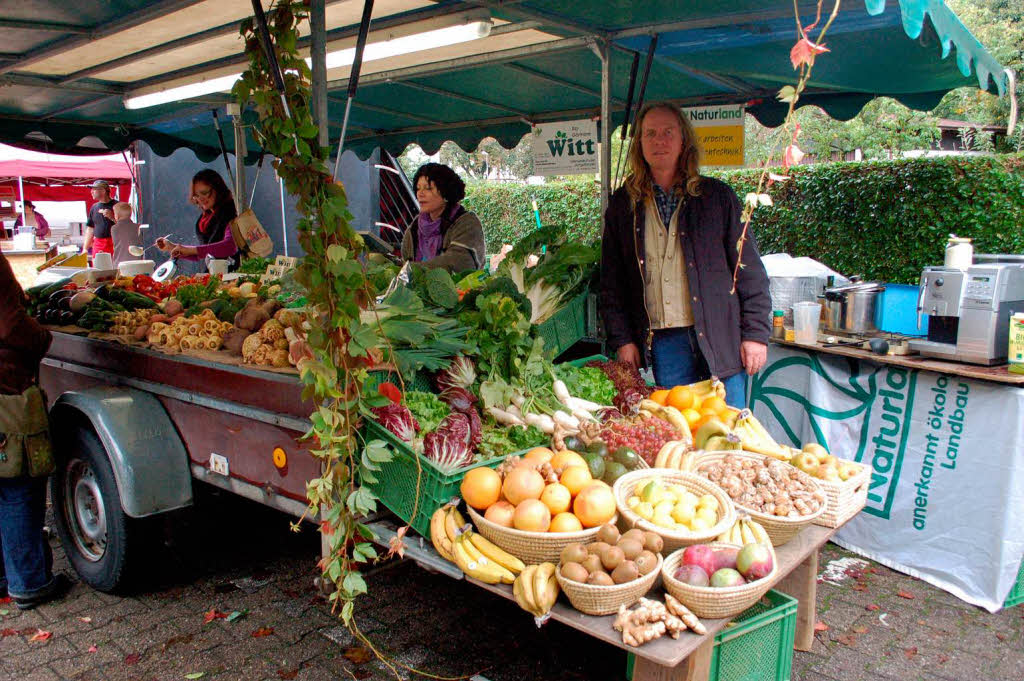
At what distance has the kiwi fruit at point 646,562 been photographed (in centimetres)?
217

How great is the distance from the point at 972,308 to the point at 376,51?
3819 millimetres

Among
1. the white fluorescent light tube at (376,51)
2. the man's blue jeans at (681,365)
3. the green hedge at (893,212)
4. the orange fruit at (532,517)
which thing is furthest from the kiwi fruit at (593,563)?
the green hedge at (893,212)

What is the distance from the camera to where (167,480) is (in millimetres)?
3471

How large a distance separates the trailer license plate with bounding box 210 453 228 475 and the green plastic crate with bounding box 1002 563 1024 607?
12.7ft

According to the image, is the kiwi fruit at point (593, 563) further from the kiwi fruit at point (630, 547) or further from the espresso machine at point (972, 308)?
the espresso machine at point (972, 308)

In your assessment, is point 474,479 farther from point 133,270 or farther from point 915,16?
point 133,270

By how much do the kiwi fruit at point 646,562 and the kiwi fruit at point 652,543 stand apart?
5 centimetres

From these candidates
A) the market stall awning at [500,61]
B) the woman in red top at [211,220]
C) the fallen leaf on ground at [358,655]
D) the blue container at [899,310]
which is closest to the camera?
the fallen leaf on ground at [358,655]

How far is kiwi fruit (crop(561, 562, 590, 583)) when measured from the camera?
2.12 meters

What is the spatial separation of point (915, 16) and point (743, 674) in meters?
2.18

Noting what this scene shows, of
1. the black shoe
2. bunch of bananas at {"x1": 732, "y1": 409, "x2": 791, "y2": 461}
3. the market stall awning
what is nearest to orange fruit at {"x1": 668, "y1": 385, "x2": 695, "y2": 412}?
bunch of bananas at {"x1": 732, "y1": 409, "x2": 791, "y2": 461}

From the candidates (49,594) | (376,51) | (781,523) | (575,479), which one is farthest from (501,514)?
(376,51)

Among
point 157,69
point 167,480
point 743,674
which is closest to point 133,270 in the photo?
point 157,69

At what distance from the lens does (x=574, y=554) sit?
2.22 m
